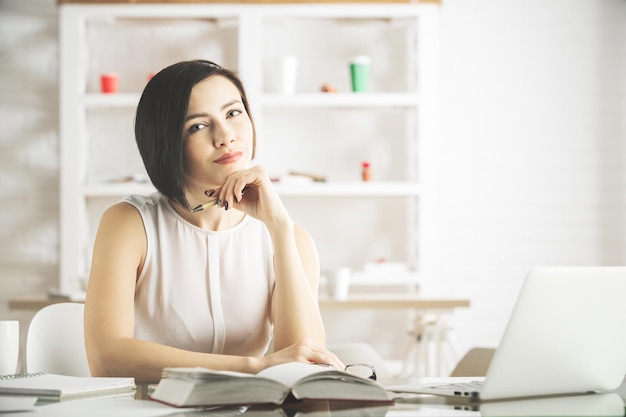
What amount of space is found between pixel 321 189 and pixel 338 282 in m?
0.59

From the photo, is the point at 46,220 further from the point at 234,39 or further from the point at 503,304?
the point at 503,304

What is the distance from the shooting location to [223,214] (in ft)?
6.40

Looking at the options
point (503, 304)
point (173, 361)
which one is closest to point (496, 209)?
point (503, 304)

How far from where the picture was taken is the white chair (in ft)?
6.22

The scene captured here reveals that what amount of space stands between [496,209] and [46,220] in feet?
8.29

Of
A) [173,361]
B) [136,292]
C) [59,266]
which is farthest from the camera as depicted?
[59,266]

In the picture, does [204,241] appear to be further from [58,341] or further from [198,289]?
[58,341]

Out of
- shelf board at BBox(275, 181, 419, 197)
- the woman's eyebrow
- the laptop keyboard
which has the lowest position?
the laptop keyboard

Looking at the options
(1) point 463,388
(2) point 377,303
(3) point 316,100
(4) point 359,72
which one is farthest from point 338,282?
(1) point 463,388

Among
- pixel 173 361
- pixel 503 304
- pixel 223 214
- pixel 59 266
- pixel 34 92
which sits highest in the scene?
pixel 34 92

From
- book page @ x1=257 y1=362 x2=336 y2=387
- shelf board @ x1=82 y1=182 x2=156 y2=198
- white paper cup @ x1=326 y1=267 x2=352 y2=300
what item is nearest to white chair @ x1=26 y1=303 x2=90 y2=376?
book page @ x1=257 y1=362 x2=336 y2=387

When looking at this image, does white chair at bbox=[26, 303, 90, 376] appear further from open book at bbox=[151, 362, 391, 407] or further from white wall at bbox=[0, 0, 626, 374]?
white wall at bbox=[0, 0, 626, 374]

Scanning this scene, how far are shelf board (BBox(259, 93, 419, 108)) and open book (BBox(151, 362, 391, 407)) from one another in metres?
3.30

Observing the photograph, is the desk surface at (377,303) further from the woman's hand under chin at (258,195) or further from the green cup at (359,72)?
the woman's hand under chin at (258,195)
